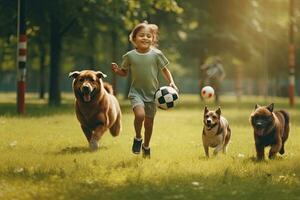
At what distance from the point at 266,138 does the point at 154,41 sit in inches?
90.2

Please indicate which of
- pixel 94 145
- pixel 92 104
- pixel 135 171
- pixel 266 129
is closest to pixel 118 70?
pixel 92 104

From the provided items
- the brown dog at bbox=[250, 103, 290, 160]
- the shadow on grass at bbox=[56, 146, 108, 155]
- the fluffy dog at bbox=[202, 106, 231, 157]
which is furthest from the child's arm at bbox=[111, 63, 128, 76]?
the brown dog at bbox=[250, 103, 290, 160]

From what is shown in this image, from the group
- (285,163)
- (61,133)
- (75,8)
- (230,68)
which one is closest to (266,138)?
(285,163)

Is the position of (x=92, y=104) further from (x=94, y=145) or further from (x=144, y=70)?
(x=144, y=70)

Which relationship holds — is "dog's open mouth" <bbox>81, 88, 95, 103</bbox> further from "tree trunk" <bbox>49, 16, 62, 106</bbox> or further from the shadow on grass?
"tree trunk" <bbox>49, 16, 62, 106</bbox>

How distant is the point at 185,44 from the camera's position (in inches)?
1646

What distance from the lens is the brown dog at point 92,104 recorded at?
11.1m

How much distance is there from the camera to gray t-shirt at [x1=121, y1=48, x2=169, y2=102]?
33.3ft

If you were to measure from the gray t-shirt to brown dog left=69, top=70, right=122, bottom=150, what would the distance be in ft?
3.41

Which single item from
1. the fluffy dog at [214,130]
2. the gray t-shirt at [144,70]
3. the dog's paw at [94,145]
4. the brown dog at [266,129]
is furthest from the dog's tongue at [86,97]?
the brown dog at [266,129]

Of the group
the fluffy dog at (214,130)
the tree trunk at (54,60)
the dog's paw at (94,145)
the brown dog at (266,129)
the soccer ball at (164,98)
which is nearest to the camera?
the brown dog at (266,129)

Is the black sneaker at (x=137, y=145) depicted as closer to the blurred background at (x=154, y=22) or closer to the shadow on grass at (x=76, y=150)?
the shadow on grass at (x=76, y=150)

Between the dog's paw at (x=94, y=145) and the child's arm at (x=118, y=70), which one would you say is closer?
the child's arm at (x=118, y=70)

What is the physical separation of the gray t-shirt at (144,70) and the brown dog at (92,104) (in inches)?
40.9
